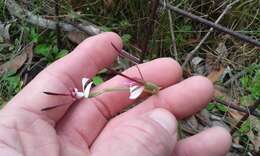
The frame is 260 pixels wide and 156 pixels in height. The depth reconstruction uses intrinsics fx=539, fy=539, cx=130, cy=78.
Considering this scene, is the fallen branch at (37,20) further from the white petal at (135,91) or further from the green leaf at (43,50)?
the white petal at (135,91)

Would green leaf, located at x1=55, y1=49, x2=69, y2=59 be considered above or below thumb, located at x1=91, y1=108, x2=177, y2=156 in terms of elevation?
below

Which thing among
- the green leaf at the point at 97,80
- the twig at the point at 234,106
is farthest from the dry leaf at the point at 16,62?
the twig at the point at 234,106

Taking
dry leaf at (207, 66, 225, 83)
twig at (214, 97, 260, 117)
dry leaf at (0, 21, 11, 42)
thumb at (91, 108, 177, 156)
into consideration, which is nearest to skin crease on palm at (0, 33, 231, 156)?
thumb at (91, 108, 177, 156)

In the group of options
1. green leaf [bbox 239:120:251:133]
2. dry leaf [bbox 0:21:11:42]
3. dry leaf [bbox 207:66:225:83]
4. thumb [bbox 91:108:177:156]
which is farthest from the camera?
dry leaf [bbox 0:21:11:42]

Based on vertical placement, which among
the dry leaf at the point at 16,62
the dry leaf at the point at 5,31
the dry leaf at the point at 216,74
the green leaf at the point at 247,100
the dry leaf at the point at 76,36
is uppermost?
the dry leaf at the point at 5,31

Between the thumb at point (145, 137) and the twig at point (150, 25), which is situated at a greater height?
the twig at point (150, 25)

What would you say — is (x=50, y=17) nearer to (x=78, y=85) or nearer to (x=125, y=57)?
(x=125, y=57)

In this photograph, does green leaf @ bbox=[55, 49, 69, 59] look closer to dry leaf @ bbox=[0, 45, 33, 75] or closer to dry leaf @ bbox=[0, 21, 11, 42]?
dry leaf @ bbox=[0, 45, 33, 75]
